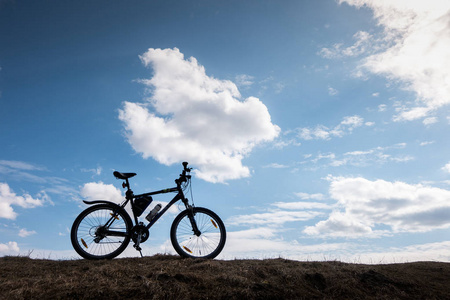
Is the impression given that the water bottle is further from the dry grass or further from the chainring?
the dry grass

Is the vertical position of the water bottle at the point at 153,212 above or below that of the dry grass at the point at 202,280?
above

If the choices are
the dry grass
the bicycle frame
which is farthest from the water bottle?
the dry grass

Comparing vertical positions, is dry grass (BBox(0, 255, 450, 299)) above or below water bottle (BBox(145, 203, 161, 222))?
below

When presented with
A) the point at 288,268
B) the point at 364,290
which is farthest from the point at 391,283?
the point at 288,268

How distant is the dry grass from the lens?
19.4ft

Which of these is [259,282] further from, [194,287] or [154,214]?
[154,214]

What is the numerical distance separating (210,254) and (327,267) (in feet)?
10.1

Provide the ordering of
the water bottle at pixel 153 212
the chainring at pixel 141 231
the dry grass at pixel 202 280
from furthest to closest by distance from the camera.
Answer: the water bottle at pixel 153 212, the chainring at pixel 141 231, the dry grass at pixel 202 280

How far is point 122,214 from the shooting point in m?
9.10

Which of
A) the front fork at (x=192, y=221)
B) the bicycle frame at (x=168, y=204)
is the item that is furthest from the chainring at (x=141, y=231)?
the front fork at (x=192, y=221)

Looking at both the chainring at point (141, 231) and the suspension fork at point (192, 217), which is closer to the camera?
the chainring at point (141, 231)

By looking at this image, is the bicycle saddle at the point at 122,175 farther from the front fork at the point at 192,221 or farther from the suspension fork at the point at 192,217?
the front fork at the point at 192,221

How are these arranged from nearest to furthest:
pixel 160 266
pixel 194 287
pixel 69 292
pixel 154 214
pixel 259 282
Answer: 1. pixel 69 292
2. pixel 194 287
3. pixel 259 282
4. pixel 160 266
5. pixel 154 214

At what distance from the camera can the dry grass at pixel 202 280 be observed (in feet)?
19.4
